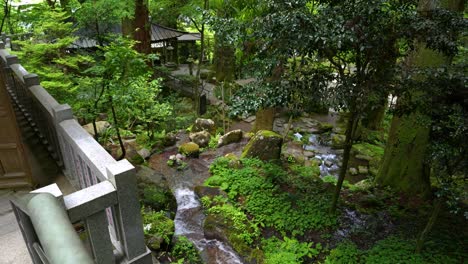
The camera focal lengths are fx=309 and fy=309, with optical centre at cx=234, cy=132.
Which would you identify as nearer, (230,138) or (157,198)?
(157,198)

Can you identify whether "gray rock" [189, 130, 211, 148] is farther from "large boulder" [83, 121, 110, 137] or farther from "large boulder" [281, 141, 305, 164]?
"large boulder" [83, 121, 110, 137]

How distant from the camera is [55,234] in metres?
1.07

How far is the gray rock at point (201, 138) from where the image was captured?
40.1 ft

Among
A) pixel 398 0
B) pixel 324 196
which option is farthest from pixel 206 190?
pixel 398 0

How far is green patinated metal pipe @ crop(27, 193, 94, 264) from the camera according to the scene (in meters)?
0.97

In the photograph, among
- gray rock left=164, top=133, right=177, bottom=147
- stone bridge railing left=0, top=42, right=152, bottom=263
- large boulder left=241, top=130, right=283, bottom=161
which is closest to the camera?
stone bridge railing left=0, top=42, right=152, bottom=263

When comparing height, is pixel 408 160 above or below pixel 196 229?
above

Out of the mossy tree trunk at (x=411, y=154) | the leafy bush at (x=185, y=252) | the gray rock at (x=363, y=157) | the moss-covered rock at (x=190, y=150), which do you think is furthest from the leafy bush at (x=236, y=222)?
the gray rock at (x=363, y=157)

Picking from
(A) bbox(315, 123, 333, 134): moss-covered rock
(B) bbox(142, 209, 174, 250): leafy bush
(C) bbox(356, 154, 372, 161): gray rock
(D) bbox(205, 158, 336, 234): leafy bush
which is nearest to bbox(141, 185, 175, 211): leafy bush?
(B) bbox(142, 209, 174, 250): leafy bush

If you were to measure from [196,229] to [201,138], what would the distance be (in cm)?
522

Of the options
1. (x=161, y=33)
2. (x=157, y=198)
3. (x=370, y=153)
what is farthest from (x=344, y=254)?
(x=161, y=33)

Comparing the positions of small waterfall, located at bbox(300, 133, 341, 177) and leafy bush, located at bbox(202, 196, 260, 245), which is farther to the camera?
small waterfall, located at bbox(300, 133, 341, 177)

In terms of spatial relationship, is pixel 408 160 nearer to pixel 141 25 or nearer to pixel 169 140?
pixel 169 140

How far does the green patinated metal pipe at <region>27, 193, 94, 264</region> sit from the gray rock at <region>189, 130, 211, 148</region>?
10899mm
